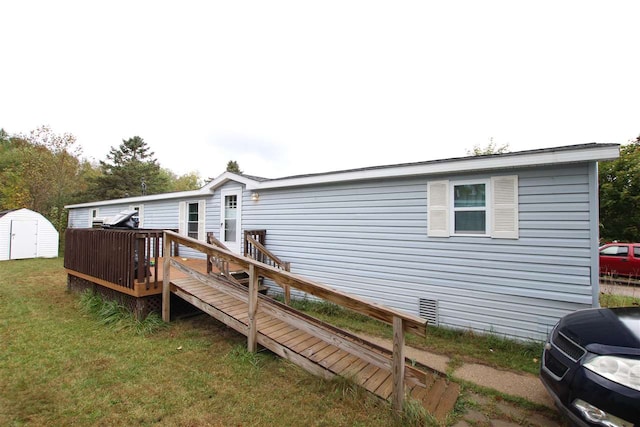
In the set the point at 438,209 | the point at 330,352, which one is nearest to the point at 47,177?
the point at 330,352

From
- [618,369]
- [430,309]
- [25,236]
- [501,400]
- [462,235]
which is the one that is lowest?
[501,400]

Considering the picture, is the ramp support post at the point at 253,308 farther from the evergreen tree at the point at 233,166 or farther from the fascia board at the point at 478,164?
the evergreen tree at the point at 233,166

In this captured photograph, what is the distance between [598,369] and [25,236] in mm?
19046

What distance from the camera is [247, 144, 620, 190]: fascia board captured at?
3510 mm

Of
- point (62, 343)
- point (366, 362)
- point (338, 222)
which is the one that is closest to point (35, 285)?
point (62, 343)

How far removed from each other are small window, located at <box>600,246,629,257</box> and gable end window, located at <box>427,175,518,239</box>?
9.49 meters

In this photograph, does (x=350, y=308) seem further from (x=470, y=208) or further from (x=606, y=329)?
(x=470, y=208)

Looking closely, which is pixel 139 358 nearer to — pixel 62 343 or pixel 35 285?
pixel 62 343

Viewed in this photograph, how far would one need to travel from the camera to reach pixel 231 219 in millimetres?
8180

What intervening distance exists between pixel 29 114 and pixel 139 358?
77.4 feet

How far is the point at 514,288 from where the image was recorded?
163 inches

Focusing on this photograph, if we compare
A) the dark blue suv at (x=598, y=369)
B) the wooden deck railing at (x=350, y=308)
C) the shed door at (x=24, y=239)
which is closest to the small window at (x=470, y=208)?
the dark blue suv at (x=598, y=369)

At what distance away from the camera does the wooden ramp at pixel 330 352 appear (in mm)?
2543

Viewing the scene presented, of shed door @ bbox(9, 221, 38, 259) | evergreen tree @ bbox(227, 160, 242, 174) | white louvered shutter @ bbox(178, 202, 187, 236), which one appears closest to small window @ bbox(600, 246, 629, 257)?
white louvered shutter @ bbox(178, 202, 187, 236)
